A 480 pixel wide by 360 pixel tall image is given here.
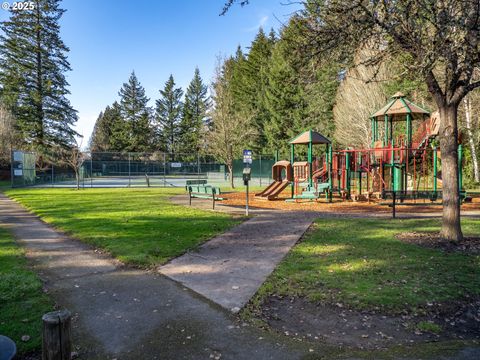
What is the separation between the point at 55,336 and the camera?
2816mm

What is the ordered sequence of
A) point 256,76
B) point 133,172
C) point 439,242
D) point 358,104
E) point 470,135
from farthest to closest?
point 256,76
point 133,172
point 358,104
point 470,135
point 439,242

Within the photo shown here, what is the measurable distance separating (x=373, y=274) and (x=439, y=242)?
114 inches

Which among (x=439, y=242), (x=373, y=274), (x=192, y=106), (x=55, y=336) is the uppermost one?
(x=192, y=106)

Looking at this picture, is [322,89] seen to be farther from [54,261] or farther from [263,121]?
[54,261]

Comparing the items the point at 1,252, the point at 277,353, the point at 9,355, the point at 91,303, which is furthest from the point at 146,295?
the point at 1,252

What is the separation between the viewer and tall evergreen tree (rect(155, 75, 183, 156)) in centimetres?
7362

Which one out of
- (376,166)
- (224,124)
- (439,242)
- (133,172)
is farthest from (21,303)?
(133,172)

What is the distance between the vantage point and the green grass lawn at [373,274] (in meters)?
4.93

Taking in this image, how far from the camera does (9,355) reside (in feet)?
8.16

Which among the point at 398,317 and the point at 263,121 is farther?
the point at 263,121

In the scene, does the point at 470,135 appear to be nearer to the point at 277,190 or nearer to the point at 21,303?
the point at 277,190

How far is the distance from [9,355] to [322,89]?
4379cm

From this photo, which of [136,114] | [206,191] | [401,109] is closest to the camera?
[206,191]

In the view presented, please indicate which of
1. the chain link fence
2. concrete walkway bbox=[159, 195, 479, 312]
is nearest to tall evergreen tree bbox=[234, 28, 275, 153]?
the chain link fence
